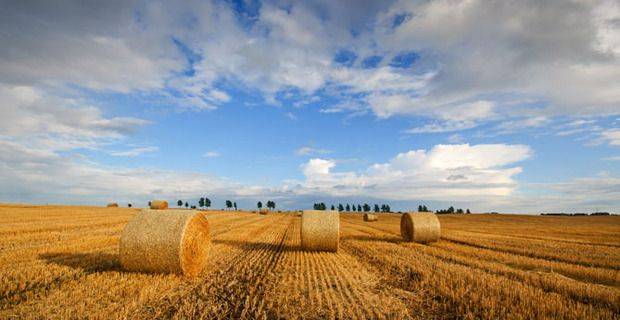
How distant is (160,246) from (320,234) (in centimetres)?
633

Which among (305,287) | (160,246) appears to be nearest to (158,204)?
(160,246)

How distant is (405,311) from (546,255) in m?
10.0

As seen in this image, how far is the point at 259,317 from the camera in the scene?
5.91 metres

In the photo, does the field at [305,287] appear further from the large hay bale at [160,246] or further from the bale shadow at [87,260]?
the large hay bale at [160,246]

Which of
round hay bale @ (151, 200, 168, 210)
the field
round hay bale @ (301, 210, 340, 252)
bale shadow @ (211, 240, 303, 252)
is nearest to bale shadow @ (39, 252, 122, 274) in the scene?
the field

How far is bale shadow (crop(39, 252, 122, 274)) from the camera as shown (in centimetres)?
885

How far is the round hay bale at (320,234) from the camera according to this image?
44.7ft

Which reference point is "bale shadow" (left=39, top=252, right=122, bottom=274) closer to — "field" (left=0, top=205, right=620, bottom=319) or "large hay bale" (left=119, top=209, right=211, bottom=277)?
"field" (left=0, top=205, right=620, bottom=319)

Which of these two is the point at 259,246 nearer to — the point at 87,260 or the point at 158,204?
the point at 87,260

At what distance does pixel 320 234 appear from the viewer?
13.7 m

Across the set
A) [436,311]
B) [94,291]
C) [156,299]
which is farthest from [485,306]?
[94,291]

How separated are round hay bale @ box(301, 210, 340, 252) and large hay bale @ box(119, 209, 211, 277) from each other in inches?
200

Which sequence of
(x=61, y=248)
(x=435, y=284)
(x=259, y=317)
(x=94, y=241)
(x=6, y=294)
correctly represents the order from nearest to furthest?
(x=259, y=317) < (x=6, y=294) < (x=435, y=284) < (x=61, y=248) < (x=94, y=241)

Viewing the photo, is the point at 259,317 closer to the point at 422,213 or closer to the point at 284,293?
the point at 284,293
